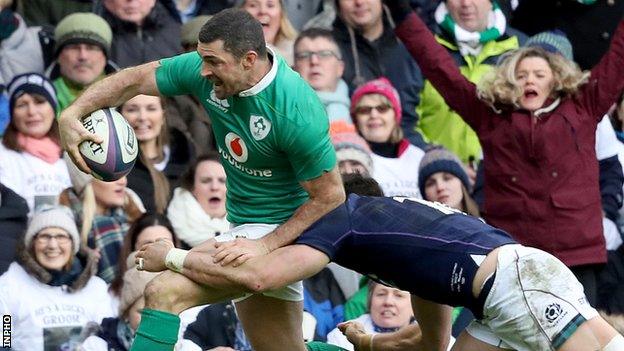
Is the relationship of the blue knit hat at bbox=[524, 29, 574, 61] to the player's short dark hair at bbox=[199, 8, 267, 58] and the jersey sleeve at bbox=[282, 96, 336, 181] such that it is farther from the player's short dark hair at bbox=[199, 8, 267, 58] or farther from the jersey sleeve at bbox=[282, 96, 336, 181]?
the player's short dark hair at bbox=[199, 8, 267, 58]

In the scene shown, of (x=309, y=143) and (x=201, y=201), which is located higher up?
(x=309, y=143)

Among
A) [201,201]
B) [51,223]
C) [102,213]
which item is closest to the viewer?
[51,223]

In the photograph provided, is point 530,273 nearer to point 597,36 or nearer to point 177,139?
point 177,139

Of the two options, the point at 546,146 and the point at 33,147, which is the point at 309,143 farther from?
the point at 33,147

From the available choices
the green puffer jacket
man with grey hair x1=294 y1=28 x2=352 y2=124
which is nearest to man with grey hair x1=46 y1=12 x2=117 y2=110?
man with grey hair x1=294 y1=28 x2=352 y2=124

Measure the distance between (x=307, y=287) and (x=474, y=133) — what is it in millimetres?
2060

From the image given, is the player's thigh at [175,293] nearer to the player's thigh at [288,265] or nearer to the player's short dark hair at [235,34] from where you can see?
the player's thigh at [288,265]

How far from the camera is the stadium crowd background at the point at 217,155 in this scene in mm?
11008

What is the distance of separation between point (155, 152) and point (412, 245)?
361cm

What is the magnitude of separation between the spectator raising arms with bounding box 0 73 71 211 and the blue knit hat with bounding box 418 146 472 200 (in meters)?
2.30

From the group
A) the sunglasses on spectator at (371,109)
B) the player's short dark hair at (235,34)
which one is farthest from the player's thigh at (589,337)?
the sunglasses on spectator at (371,109)

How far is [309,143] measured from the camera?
28.8 feet

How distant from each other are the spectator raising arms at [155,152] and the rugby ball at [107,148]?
272 centimetres

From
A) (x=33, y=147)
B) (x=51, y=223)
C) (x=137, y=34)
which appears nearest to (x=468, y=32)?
(x=137, y=34)
